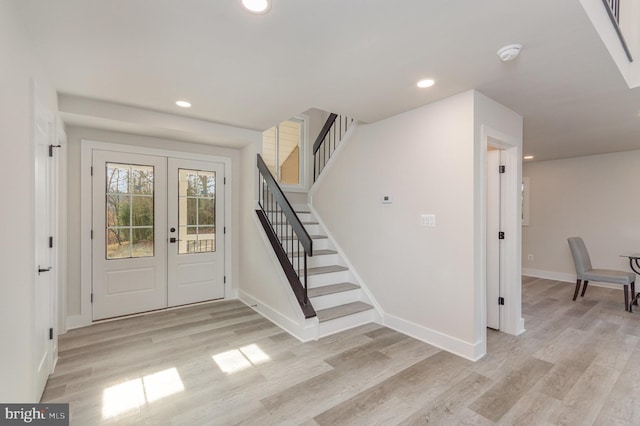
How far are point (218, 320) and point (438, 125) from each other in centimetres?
336

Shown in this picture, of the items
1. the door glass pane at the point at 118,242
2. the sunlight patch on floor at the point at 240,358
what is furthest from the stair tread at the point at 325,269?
the door glass pane at the point at 118,242

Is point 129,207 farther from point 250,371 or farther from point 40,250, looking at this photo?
point 250,371

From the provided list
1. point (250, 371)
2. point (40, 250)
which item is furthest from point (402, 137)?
point (40, 250)

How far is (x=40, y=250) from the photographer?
203cm

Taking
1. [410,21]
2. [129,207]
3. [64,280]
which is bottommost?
[64,280]

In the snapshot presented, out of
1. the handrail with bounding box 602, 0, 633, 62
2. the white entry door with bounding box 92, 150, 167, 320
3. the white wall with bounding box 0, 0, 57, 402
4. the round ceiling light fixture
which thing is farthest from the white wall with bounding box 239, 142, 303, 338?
the handrail with bounding box 602, 0, 633, 62

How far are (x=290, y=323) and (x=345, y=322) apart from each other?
0.63 meters

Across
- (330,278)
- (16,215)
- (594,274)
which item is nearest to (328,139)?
(330,278)

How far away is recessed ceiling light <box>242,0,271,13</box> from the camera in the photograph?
151 cm

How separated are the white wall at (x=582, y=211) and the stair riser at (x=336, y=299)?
4.68m

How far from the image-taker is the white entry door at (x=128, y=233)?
11.4ft

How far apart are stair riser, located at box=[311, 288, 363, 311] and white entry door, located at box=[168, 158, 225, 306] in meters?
1.76

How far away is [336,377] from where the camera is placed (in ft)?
7.63

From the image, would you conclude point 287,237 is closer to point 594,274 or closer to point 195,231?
point 195,231
